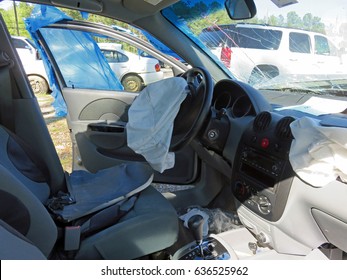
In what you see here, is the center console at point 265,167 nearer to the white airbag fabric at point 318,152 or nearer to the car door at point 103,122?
the white airbag fabric at point 318,152

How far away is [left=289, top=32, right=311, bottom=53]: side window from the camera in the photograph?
232 cm

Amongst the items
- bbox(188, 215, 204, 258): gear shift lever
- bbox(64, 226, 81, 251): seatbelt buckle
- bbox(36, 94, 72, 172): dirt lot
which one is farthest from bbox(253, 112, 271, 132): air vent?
bbox(36, 94, 72, 172): dirt lot

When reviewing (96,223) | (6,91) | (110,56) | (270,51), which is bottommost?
(96,223)

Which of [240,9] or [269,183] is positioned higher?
[240,9]

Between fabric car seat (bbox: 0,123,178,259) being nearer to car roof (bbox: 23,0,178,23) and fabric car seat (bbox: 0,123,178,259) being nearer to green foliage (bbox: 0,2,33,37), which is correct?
green foliage (bbox: 0,2,33,37)

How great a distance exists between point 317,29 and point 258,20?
403mm

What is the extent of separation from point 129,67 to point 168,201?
9.10 ft

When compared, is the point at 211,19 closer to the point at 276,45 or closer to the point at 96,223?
the point at 276,45

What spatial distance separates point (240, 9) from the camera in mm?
2258

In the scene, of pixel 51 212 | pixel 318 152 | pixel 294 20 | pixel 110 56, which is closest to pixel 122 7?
pixel 294 20

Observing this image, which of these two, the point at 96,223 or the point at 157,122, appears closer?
the point at 96,223

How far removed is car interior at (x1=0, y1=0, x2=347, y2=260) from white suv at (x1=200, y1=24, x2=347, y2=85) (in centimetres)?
38
